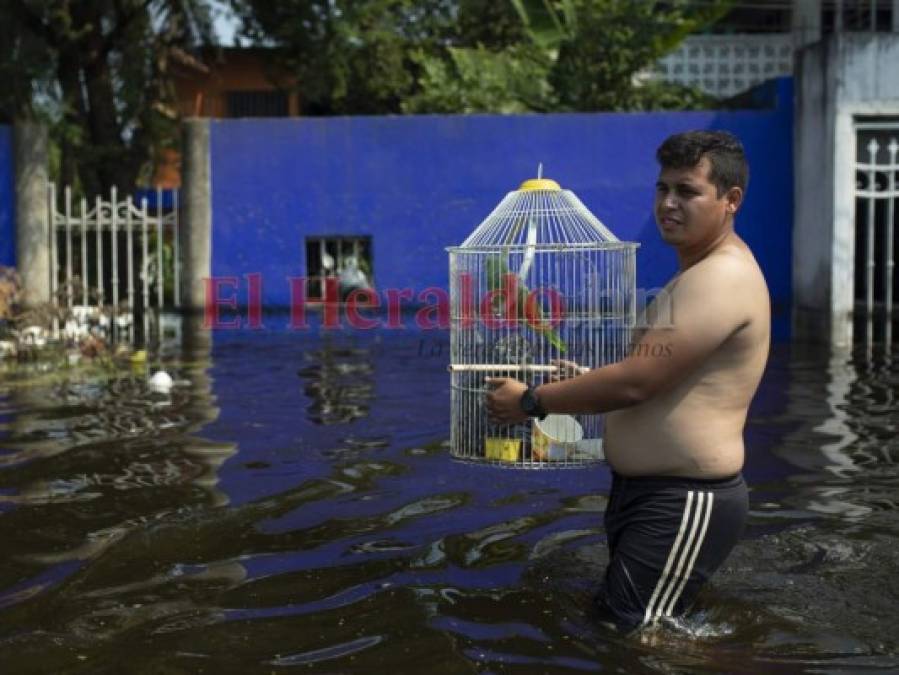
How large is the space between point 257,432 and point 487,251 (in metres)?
2.75

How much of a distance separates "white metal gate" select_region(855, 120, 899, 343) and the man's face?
9285 millimetres

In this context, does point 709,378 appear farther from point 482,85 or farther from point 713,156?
point 482,85

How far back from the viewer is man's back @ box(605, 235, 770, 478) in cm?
308

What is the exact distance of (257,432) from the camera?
23.5ft

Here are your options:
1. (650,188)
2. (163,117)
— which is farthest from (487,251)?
(163,117)

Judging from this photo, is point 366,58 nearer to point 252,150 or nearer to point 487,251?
point 252,150

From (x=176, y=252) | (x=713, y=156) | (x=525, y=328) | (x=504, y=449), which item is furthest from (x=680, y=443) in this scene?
(x=176, y=252)

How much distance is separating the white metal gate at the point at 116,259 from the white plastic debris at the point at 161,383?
8.96 ft

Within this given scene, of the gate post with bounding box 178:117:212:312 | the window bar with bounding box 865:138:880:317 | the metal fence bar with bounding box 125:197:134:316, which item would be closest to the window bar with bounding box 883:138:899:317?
the window bar with bounding box 865:138:880:317

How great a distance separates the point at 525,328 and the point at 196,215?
9.05m

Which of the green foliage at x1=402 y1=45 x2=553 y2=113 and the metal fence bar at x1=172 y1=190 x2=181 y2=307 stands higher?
the green foliage at x1=402 y1=45 x2=553 y2=113

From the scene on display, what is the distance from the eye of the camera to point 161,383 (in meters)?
9.04

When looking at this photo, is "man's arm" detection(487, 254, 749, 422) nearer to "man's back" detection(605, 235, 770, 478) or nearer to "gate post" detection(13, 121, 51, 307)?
"man's back" detection(605, 235, 770, 478)

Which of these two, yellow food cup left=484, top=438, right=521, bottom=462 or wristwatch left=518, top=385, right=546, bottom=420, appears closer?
wristwatch left=518, top=385, right=546, bottom=420
